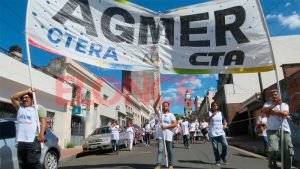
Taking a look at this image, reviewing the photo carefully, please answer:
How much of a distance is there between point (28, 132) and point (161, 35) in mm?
3901

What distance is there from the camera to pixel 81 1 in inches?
303

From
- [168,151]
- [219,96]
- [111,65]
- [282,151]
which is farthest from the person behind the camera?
[219,96]

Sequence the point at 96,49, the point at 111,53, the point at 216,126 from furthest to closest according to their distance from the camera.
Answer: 1. the point at 216,126
2. the point at 111,53
3. the point at 96,49

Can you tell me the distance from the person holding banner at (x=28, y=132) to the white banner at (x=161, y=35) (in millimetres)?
1409

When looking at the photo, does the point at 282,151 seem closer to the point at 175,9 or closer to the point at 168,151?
the point at 168,151

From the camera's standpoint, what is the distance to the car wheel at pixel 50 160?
8656mm

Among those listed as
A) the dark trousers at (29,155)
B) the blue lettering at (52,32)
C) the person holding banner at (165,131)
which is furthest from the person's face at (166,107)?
the dark trousers at (29,155)

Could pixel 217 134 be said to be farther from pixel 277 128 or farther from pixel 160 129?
pixel 277 128

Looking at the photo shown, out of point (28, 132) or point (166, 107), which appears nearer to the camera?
point (28, 132)

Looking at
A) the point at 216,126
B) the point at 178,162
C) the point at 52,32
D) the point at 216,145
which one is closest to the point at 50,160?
the point at 52,32

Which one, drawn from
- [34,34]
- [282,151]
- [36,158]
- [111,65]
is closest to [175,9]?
[111,65]

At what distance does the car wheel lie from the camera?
8.66 m

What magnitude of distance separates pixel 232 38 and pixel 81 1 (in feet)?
11.7

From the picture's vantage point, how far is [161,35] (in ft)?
27.0
